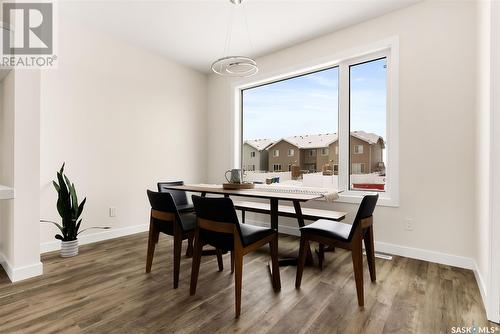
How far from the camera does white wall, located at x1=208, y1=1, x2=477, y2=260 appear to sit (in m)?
2.52

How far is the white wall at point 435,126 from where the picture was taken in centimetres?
252

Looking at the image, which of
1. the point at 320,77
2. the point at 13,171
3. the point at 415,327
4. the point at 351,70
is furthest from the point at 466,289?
the point at 13,171

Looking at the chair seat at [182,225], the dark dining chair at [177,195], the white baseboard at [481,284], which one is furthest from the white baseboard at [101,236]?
the white baseboard at [481,284]

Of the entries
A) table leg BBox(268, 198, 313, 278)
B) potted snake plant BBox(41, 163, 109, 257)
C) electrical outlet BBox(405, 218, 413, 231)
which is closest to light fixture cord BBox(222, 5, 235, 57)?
table leg BBox(268, 198, 313, 278)

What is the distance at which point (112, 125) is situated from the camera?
11.7 ft

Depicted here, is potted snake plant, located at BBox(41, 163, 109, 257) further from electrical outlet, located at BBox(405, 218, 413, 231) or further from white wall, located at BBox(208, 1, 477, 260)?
electrical outlet, located at BBox(405, 218, 413, 231)

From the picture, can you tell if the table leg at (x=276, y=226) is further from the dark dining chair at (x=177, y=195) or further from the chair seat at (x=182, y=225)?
the dark dining chair at (x=177, y=195)

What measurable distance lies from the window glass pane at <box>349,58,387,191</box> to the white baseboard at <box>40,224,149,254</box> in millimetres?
3263

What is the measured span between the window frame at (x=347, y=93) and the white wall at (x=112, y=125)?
150cm

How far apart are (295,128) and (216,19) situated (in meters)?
1.92

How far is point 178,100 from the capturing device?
4453 mm

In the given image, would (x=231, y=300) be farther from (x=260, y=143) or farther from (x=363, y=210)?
(x=260, y=143)

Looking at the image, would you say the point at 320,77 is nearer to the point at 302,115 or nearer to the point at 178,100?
the point at 302,115

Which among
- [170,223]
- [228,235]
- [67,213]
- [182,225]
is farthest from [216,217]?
[67,213]
